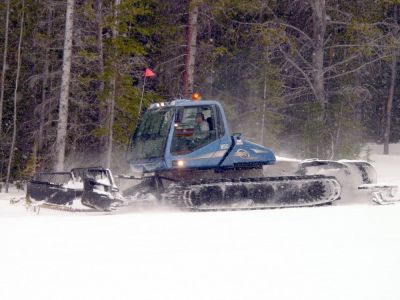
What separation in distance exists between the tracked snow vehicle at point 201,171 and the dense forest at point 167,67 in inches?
301

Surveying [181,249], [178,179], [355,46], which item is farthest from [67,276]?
[355,46]

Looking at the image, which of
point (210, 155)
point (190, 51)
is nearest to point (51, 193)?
point (210, 155)

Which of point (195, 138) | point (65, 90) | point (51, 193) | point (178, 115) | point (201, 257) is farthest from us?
point (65, 90)

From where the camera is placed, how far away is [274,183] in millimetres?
12328

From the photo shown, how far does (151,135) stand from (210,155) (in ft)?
4.19

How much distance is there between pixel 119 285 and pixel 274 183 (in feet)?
21.6

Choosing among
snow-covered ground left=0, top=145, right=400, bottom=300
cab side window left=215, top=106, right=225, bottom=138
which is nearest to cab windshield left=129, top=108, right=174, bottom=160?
cab side window left=215, top=106, right=225, bottom=138

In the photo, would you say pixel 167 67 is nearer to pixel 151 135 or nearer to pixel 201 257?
pixel 151 135

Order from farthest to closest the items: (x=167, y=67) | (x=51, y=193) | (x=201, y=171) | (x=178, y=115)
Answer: (x=167, y=67) < (x=201, y=171) < (x=178, y=115) < (x=51, y=193)

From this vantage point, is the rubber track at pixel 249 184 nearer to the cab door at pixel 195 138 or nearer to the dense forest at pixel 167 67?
the cab door at pixel 195 138

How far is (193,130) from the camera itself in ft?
41.3

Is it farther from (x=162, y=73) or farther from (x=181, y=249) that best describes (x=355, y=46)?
(x=181, y=249)

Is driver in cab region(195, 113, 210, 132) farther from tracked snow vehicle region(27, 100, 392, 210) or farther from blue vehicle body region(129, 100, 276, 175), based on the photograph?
blue vehicle body region(129, 100, 276, 175)

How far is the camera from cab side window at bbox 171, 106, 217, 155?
12.4 metres
